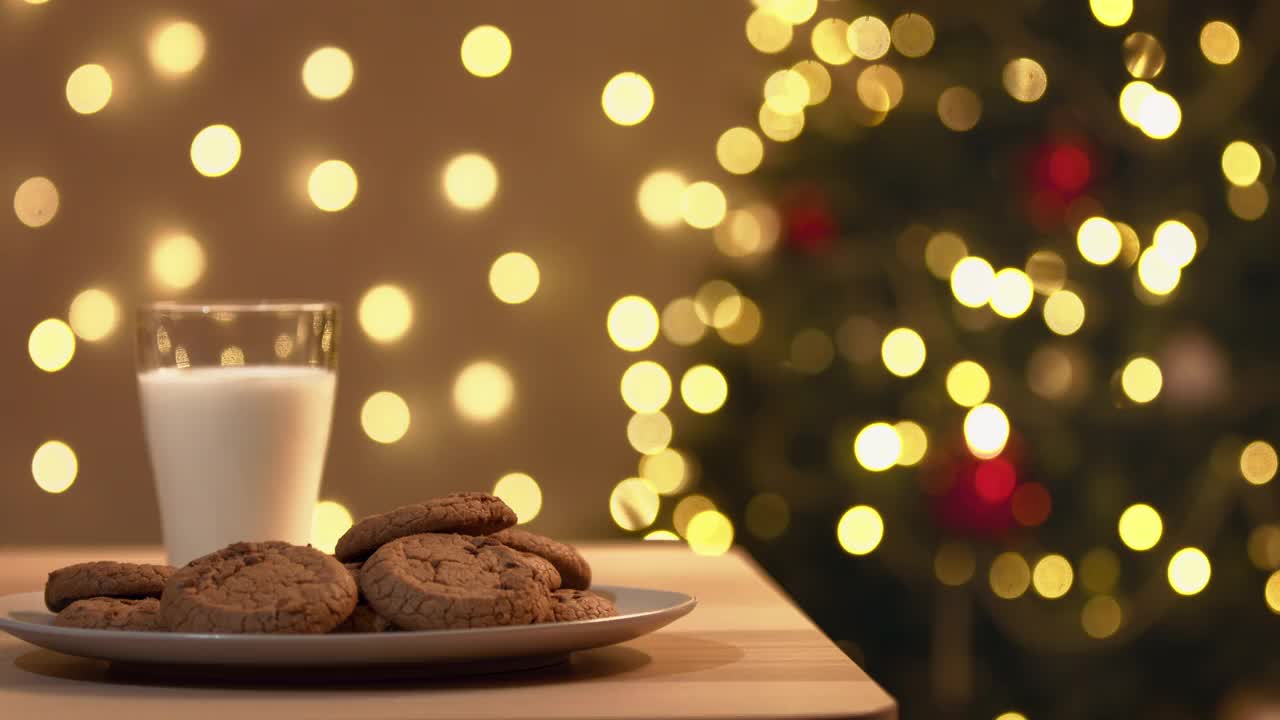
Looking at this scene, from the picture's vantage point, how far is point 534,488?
2244 mm

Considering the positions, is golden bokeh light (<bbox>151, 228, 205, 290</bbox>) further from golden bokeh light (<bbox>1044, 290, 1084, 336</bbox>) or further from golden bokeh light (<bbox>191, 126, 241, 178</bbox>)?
golden bokeh light (<bbox>1044, 290, 1084, 336</bbox>)

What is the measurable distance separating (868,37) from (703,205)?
0.34 m

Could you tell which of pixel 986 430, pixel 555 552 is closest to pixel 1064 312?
pixel 986 430

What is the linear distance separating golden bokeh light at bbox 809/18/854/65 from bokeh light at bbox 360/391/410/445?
0.80 metres

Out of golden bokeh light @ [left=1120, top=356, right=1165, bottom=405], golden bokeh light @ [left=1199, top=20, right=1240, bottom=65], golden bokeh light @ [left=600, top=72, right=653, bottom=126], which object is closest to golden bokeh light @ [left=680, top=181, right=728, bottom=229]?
golden bokeh light @ [left=600, top=72, right=653, bottom=126]

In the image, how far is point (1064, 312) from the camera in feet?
7.07

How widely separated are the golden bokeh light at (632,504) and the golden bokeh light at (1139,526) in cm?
67

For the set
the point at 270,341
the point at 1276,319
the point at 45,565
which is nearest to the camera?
the point at 270,341

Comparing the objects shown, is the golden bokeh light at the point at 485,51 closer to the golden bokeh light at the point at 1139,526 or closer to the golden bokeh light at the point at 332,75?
the golden bokeh light at the point at 332,75

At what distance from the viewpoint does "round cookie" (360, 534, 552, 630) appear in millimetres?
588

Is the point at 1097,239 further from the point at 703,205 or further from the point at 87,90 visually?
the point at 87,90

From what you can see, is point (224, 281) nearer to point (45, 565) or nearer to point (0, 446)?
point (0, 446)

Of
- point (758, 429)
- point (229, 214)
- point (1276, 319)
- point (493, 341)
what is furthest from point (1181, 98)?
point (229, 214)

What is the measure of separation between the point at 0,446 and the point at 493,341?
73 cm
